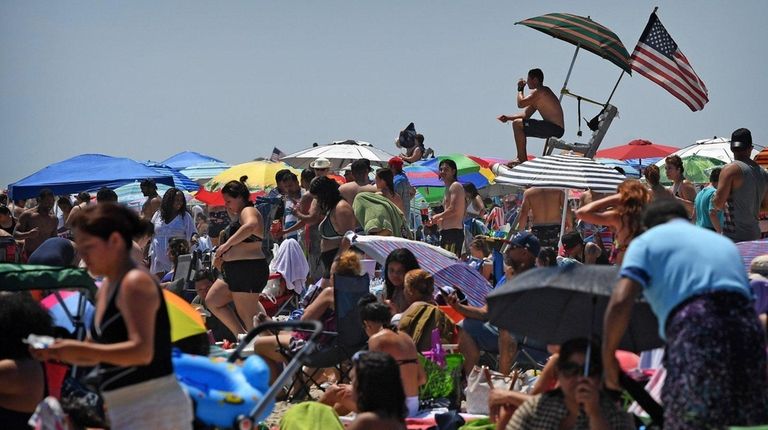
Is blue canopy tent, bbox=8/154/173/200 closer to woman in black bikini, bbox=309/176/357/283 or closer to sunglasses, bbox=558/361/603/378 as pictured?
woman in black bikini, bbox=309/176/357/283

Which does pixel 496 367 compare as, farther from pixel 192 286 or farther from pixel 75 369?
pixel 192 286

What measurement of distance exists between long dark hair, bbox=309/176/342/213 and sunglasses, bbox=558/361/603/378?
248 inches

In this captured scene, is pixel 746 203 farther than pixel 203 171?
No

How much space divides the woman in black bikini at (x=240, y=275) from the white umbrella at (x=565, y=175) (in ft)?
7.31

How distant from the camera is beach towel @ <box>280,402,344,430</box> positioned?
6195 mm

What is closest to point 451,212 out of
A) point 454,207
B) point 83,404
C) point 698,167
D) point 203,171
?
point 454,207

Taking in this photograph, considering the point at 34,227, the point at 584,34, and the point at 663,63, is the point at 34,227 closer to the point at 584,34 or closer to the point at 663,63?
the point at 584,34

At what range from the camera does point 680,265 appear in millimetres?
4113

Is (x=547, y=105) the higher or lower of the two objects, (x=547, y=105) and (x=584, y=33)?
the lower

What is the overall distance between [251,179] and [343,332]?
15.3m

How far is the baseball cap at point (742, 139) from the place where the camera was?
8.66m

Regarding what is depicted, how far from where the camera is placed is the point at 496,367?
848 cm

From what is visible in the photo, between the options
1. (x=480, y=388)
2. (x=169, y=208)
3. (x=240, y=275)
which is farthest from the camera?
(x=169, y=208)

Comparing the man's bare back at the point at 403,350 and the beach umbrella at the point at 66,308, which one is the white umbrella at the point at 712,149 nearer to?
the man's bare back at the point at 403,350
